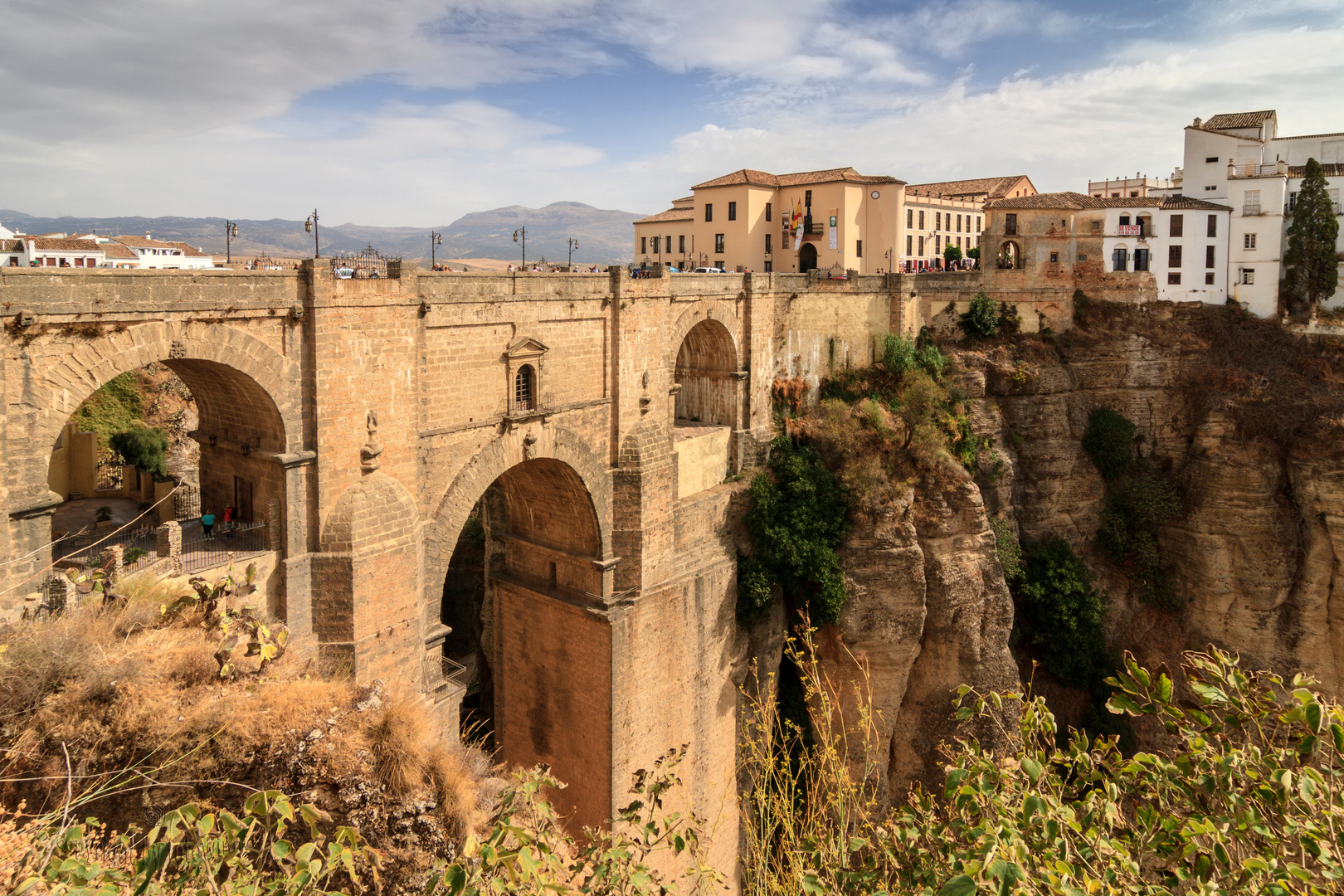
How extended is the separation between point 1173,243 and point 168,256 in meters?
37.1

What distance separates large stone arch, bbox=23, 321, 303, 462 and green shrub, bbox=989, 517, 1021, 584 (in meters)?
20.6

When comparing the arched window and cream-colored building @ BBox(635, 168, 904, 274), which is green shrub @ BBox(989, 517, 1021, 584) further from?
the arched window

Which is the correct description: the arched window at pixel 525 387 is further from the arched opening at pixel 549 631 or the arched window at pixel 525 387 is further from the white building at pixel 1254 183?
the white building at pixel 1254 183

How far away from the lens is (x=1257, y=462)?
29312mm

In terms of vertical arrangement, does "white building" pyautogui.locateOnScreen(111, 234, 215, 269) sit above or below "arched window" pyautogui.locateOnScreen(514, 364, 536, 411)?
above

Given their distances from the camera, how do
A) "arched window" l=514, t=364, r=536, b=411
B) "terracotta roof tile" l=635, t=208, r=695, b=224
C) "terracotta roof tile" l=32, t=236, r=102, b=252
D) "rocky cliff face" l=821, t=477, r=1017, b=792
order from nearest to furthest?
"arched window" l=514, t=364, r=536, b=411
"rocky cliff face" l=821, t=477, r=1017, b=792
"terracotta roof tile" l=32, t=236, r=102, b=252
"terracotta roof tile" l=635, t=208, r=695, b=224

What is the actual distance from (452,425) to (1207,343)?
27.2 meters

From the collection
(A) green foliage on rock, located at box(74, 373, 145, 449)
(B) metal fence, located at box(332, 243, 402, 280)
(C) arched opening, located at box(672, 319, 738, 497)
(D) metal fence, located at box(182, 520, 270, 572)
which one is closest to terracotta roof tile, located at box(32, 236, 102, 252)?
(A) green foliage on rock, located at box(74, 373, 145, 449)

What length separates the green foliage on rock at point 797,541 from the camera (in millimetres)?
22859

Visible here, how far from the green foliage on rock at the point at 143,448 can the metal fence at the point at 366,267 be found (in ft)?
31.3

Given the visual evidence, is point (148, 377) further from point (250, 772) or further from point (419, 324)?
point (250, 772)

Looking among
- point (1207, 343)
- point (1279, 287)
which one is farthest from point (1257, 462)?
point (1279, 287)

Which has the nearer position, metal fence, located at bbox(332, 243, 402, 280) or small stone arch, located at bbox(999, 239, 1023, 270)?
metal fence, located at bbox(332, 243, 402, 280)

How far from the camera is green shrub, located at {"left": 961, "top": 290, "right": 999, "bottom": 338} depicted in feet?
99.4
